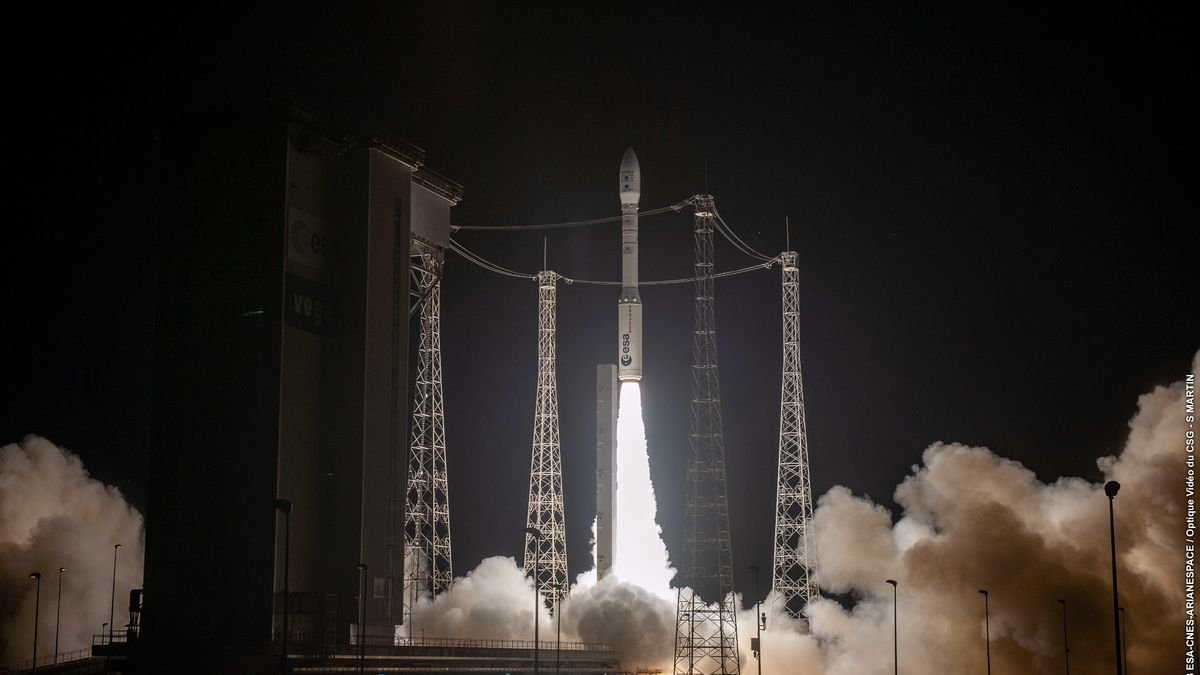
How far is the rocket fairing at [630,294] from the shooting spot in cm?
7569

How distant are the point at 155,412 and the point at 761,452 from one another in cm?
4367

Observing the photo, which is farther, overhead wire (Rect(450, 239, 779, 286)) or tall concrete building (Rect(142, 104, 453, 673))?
overhead wire (Rect(450, 239, 779, 286))

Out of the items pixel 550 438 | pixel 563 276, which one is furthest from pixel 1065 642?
pixel 563 276

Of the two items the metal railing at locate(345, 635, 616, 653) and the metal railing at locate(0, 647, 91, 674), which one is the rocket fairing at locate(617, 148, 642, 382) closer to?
the metal railing at locate(345, 635, 616, 653)

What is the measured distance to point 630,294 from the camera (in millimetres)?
75625

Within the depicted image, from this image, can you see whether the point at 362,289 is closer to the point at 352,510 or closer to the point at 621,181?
the point at 352,510

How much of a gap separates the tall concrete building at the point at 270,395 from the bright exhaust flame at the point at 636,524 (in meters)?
14.3

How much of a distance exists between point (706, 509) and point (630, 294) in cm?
1313

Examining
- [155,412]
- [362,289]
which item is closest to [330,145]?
[362,289]

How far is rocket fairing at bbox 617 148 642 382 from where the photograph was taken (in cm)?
7569

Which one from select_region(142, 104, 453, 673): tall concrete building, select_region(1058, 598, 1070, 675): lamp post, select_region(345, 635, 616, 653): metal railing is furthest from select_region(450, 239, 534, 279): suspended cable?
select_region(1058, 598, 1070, 675): lamp post

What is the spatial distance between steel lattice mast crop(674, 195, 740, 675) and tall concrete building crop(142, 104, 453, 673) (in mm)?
12072

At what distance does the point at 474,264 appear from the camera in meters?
97.4

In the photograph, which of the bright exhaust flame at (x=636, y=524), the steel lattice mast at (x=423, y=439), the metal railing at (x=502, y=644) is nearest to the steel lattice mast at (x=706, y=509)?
the metal railing at (x=502, y=644)
